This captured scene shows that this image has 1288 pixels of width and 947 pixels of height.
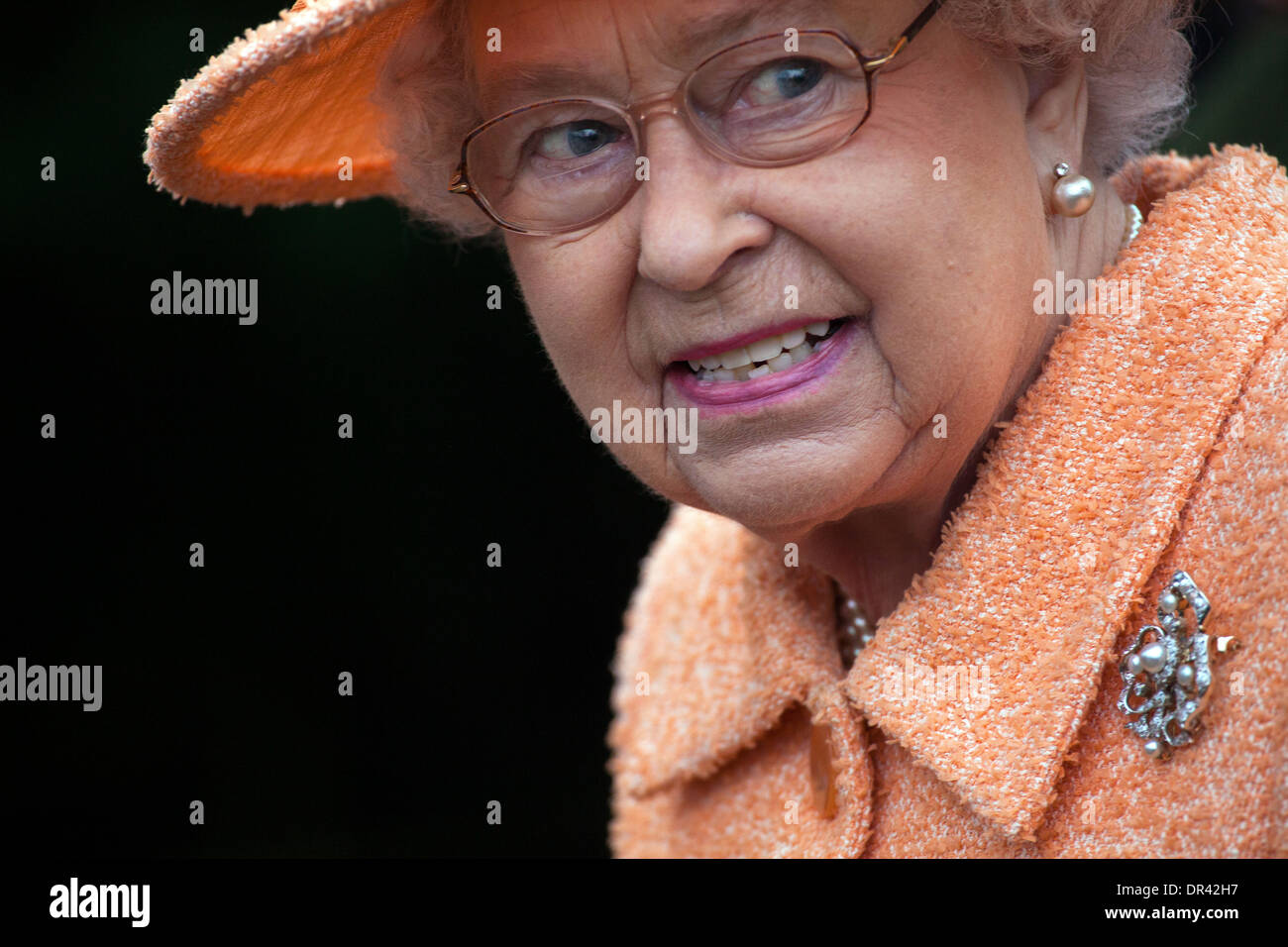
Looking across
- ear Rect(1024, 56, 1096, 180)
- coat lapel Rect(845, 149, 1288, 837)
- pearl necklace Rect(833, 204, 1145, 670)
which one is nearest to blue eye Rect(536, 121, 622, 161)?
ear Rect(1024, 56, 1096, 180)

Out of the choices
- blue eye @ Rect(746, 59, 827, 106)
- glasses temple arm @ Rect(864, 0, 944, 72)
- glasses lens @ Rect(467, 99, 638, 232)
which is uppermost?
glasses temple arm @ Rect(864, 0, 944, 72)

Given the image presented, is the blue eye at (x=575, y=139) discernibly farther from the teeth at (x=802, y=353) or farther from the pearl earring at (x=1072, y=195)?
the pearl earring at (x=1072, y=195)

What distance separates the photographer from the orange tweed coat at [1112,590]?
4.82ft

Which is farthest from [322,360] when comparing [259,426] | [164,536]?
[164,536]

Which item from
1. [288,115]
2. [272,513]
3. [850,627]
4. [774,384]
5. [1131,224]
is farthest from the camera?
[272,513]

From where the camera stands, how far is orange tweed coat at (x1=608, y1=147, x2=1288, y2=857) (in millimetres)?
1468

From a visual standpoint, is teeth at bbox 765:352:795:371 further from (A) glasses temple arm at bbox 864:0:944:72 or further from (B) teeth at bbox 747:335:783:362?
(A) glasses temple arm at bbox 864:0:944:72

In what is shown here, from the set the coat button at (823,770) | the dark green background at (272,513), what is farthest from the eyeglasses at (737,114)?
the dark green background at (272,513)

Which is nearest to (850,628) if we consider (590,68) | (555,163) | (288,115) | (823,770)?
(823,770)

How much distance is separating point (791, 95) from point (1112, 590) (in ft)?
2.28

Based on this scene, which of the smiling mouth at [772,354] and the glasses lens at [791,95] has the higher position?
the glasses lens at [791,95]

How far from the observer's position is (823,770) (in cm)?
190

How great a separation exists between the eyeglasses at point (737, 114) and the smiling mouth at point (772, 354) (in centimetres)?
22

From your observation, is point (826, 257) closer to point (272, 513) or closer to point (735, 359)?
point (735, 359)
